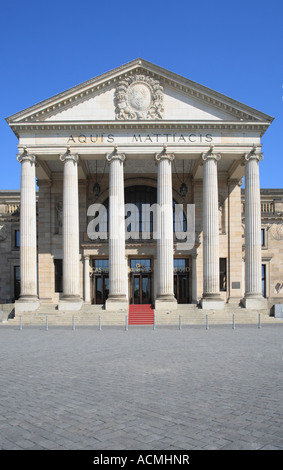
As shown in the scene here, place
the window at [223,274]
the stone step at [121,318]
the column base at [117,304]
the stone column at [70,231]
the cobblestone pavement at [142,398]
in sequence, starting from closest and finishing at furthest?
the cobblestone pavement at [142,398], the stone step at [121,318], the column base at [117,304], the stone column at [70,231], the window at [223,274]

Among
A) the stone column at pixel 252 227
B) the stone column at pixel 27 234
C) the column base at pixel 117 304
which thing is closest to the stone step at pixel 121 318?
the column base at pixel 117 304

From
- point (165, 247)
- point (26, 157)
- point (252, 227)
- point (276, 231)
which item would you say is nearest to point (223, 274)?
point (252, 227)

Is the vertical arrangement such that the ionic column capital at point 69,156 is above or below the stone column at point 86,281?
above

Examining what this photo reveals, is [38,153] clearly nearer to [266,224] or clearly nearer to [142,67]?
[142,67]

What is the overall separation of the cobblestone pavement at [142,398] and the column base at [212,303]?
17.9 metres

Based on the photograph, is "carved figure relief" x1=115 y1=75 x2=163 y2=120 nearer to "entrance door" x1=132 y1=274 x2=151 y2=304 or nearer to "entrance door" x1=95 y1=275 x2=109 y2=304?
"entrance door" x1=132 y1=274 x2=151 y2=304

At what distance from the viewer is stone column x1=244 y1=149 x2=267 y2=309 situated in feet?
123

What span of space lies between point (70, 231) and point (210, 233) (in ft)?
35.7

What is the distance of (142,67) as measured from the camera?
125 feet

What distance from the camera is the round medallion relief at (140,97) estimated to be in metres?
38.1

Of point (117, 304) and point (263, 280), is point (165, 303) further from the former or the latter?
point (263, 280)

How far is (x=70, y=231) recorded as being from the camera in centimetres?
3738

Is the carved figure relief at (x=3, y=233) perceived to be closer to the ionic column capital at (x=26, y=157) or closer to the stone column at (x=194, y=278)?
the ionic column capital at (x=26, y=157)
